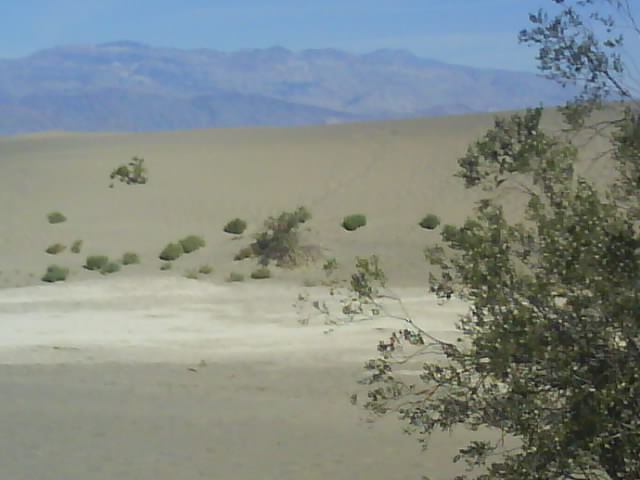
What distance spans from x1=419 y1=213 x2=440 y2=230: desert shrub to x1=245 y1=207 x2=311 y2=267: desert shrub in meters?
6.04

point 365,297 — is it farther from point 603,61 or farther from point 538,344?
point 603,61

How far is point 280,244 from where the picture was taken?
31.7 m

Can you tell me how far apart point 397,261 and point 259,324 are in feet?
39.1

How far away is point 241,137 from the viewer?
2790 inches

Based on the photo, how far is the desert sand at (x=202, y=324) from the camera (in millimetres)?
11266

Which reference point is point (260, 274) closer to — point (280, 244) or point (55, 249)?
point (280, 244)

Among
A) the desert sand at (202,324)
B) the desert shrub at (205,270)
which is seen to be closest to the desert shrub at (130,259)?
the desert sand at (202,324)

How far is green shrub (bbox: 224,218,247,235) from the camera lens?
124 ft

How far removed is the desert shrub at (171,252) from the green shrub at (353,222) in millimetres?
6635

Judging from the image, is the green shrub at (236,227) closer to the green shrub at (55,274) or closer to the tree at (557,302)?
the green shrub at (55,274)

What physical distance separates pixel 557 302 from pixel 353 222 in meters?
31.1

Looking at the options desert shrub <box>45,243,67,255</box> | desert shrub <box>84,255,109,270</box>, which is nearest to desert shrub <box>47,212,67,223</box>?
desert shrub <box>45,243,67,255</box>

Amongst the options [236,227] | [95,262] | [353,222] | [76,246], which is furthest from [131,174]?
[95,262]

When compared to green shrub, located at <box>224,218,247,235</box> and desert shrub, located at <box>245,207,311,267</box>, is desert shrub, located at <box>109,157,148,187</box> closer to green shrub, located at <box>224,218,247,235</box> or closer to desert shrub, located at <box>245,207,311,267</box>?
green shrub, located at <box>224,218,247,235</box>
